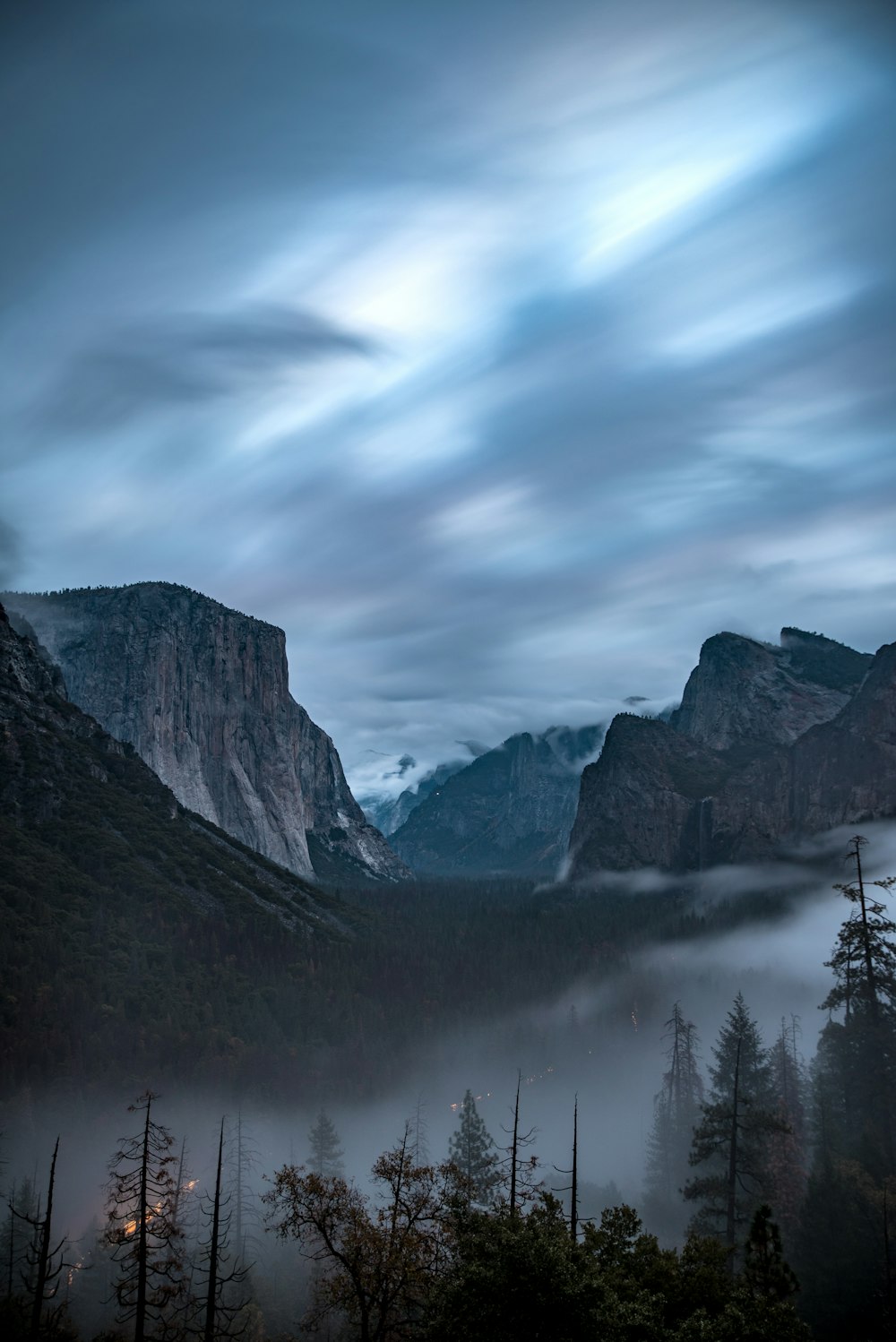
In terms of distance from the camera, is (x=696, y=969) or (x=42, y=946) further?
(x=696, y=969)

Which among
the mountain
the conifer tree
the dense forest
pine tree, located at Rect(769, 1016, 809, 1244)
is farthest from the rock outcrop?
pine tree, located at Rect(769, 1016, 809, 1244)

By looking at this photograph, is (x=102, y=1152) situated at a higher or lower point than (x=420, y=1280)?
lower

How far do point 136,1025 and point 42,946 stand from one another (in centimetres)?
2048

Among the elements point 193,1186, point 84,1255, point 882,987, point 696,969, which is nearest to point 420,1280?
point 882,987

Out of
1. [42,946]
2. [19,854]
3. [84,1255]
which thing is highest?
[19,854]

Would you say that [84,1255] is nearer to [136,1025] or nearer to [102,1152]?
[102,1152]

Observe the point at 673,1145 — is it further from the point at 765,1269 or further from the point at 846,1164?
the point at 765,1269

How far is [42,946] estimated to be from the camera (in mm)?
126000

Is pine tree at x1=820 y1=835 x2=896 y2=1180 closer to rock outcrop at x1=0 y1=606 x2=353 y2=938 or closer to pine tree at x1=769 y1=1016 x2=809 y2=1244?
pine tree at x1=769 y1=1016 x2=809 y2=1244

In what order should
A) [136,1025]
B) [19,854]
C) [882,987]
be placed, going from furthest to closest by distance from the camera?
[19,854] < [136,1025] < [882,987]

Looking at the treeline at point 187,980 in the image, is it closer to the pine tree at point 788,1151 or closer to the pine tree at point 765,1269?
the pine tree at point 788,1151

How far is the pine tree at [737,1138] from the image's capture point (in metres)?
48.8

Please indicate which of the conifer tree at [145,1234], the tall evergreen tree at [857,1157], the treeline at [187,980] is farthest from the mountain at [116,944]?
the tall evergreen tree at [857,1157]

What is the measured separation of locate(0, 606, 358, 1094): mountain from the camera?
362 ft
